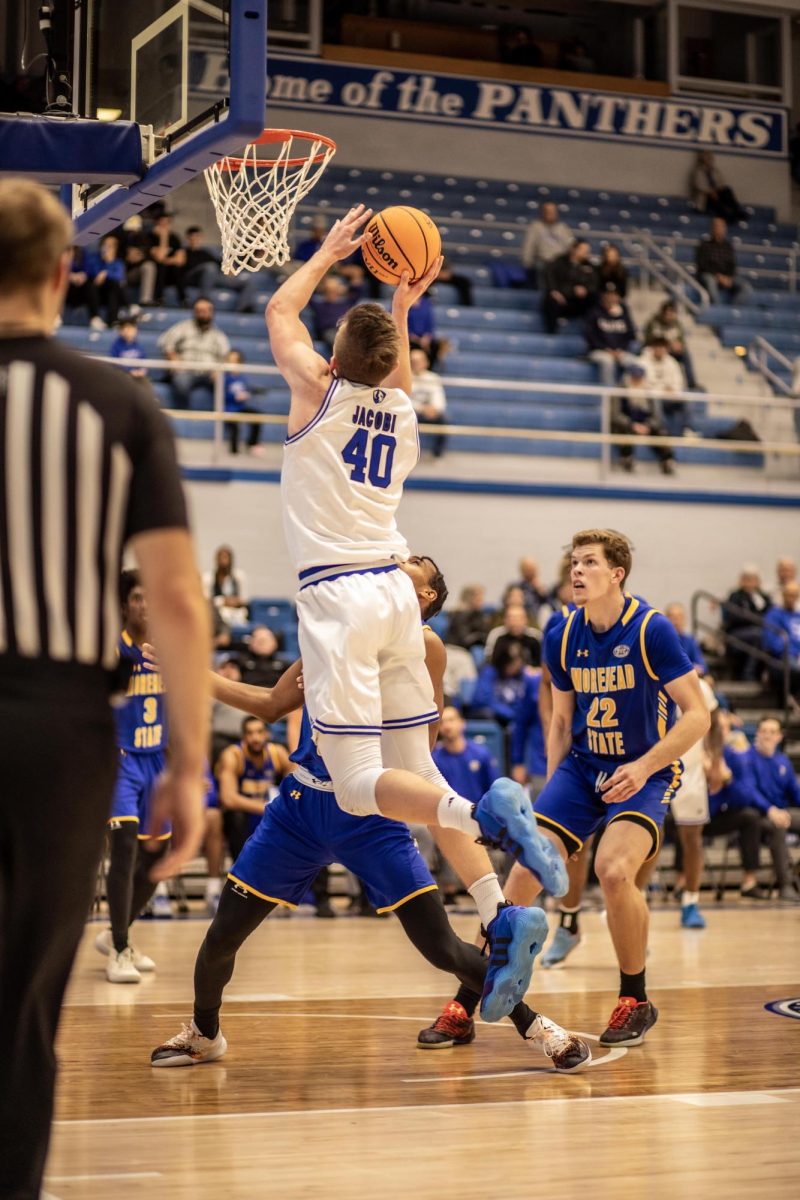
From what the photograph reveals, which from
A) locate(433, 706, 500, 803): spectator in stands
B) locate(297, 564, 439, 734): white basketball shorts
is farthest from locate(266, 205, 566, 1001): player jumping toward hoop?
locate(433, 706, 500, 803): spectator in stands

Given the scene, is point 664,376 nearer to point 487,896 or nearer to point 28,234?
point 487,896

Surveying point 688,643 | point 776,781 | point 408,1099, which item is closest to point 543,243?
point 688,643

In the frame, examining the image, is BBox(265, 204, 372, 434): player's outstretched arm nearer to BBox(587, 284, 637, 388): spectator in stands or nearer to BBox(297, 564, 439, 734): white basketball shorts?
BBox(297, 564, 439, 734): white basketball shorts

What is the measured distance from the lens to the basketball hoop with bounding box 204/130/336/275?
7.41 meters

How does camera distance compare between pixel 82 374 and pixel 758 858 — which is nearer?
pixel 82 374

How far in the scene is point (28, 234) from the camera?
2.64 m

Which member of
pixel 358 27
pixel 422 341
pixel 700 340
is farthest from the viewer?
pixel 358 27

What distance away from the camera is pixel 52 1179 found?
3.88m

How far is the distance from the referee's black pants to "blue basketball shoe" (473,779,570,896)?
6.16 ft

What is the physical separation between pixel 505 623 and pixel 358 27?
12.8 m

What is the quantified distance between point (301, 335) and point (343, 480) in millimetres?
508

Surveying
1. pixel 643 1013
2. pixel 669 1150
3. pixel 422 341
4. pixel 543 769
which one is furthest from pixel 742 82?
pixel 669 1150

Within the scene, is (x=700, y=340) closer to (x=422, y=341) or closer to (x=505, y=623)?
(x=422, y=341)

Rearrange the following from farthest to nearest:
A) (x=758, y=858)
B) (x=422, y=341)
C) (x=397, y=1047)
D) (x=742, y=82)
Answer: (x=742, y=82) < (x=422, y=341) < (x=758, y=858) < (x=397, y=1047)
